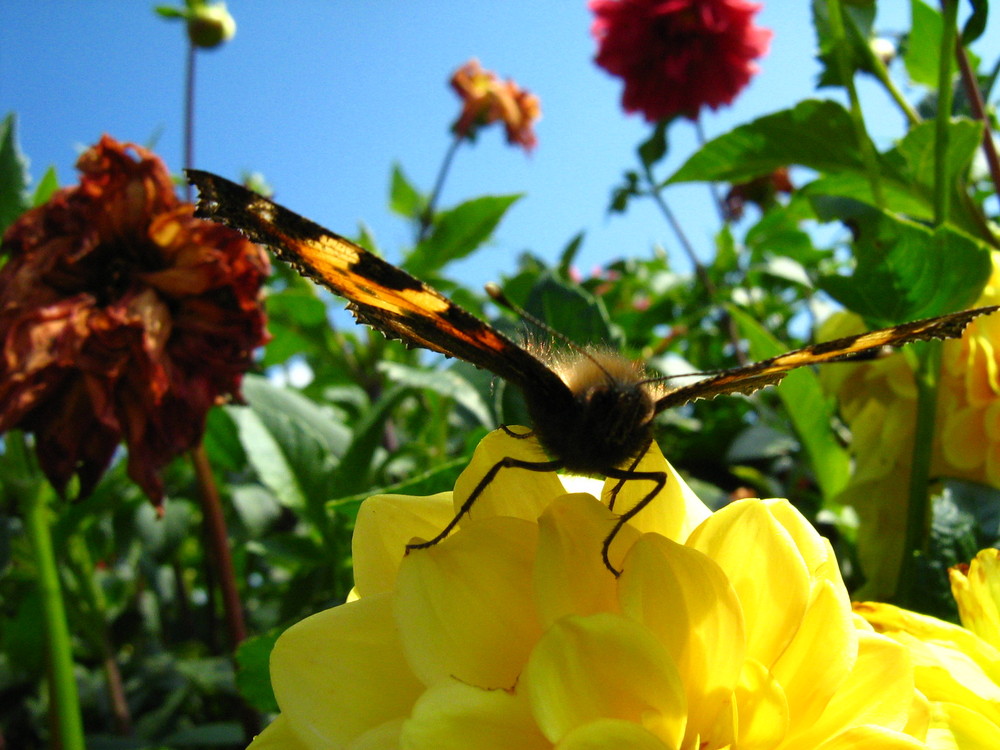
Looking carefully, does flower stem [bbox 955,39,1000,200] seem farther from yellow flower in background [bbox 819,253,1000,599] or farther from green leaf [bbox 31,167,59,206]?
green leaf [bbox 31,167,59,206]

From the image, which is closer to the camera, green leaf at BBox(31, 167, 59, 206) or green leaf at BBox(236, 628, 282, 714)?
green leaf at BBox(236, 628, 282, 714)

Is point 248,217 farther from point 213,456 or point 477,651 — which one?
point 213,456

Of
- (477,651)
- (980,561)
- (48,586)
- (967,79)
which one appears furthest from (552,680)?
(967,79)

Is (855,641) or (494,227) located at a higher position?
(494,227)

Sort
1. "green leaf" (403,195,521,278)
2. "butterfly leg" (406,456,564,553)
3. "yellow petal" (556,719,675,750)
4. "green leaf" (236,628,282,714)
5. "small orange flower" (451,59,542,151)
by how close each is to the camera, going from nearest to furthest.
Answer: "yellow petal" (556,719,675,750) < "butterfly leg" (406,456,564,553) < "green leaf" (236,628,282,714) < "green leaf" (403,195,521,278) < "small orange flower" (451,59,542,151)

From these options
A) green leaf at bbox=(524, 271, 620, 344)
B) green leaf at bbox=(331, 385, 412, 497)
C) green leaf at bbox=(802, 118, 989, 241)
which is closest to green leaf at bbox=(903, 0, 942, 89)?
green leaf at bbox=(802, 118, 989, 241)

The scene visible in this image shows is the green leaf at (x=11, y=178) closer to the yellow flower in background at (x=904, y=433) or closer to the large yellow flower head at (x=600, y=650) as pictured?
the large yellow flower head at (x=600, y=650)

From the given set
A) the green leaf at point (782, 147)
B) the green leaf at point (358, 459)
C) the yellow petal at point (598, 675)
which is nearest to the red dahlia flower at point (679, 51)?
the green leaf at point (782, 147)
